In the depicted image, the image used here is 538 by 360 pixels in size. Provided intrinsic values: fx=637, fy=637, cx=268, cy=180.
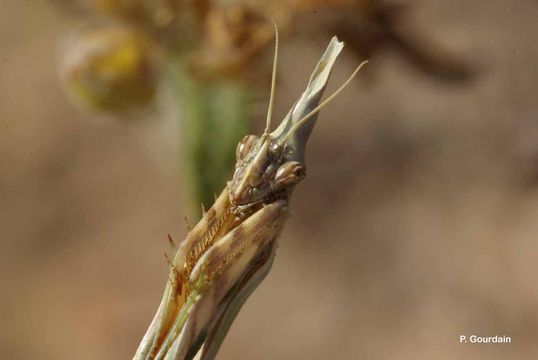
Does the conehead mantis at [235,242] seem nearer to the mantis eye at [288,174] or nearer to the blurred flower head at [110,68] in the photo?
the mantis eye at [288,174]

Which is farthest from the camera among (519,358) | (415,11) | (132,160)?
(132,160)

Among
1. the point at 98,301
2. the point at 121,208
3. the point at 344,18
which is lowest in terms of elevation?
the point at 98,301

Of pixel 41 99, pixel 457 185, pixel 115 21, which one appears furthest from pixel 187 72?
pixel 457 185

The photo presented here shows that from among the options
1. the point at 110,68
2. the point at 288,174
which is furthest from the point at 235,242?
the point at 110,68

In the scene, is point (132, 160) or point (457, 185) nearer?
point (457, 185)

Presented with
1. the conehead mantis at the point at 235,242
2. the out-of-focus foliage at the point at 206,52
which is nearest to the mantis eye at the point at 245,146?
the conehead mantis at the point at 235,242

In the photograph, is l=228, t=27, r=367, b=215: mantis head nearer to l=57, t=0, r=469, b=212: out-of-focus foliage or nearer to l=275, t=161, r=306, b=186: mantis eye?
l=275, t=161, r=306, b=186: mantis eye

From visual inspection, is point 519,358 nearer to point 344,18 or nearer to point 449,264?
point 449,264

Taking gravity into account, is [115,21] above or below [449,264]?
Result: above
